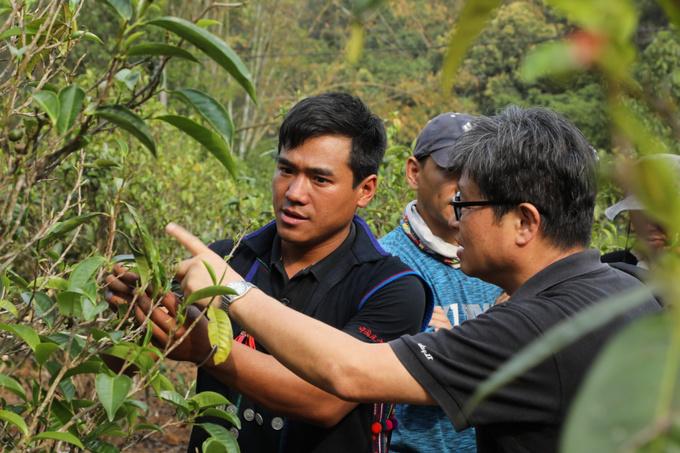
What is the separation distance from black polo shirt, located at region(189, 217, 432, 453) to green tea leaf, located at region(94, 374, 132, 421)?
81cm

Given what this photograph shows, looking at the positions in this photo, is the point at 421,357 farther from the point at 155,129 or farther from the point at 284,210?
the point at 155,129

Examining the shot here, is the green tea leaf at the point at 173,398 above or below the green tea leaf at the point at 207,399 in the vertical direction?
above

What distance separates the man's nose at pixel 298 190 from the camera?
2729 mm

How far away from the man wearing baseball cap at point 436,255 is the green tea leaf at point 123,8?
1638 mm

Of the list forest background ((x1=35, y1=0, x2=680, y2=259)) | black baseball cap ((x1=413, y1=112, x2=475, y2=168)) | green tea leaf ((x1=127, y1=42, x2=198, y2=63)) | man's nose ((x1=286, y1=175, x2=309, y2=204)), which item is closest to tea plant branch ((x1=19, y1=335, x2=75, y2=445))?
green tea leaf ((x1=127, y1=42, x2=198, y2=63))

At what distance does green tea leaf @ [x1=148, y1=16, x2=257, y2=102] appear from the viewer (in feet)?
4.08

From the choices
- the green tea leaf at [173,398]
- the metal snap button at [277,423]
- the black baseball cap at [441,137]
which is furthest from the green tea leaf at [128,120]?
the black baseball cap at [441,137]

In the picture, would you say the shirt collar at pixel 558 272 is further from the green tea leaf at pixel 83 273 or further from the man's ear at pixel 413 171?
the man's ear at pixel 413 171

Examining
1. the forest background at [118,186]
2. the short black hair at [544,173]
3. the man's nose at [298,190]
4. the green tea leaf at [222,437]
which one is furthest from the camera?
the man's nose at [298,190]

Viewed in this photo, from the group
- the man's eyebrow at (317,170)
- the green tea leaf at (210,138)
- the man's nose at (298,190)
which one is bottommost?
the man's nose at (298,190)

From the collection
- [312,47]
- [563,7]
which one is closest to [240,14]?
[312,47]

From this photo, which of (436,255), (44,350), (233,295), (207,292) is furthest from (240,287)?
(436,255)

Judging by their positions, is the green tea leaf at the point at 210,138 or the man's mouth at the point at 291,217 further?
the man's mouth at the point at 291,217

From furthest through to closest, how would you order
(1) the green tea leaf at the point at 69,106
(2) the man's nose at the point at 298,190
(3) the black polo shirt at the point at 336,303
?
(2) the man's nose at the point at 298,190
(3) the black polo shirt at the point at 336,303
(1) the green tea leaf at the point at 69,106
